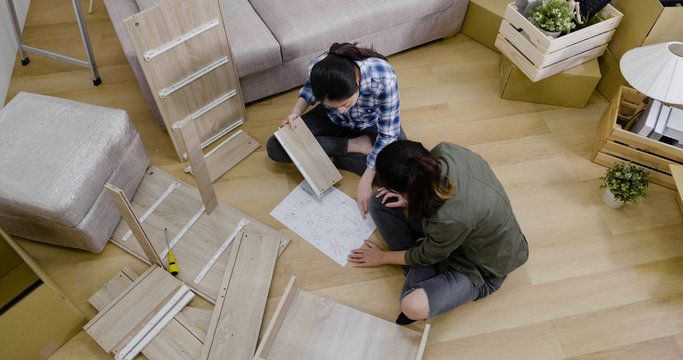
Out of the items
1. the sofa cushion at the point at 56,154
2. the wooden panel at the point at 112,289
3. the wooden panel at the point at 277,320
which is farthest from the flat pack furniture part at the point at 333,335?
the sofa cushion at the point at 56,154

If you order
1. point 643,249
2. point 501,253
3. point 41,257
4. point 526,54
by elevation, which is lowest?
point 643,249

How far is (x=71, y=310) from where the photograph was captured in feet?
5.35

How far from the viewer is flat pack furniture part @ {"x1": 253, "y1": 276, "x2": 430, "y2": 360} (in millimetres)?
1649

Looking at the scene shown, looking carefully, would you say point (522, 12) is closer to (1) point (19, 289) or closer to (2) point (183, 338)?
(2) point (183, 338)

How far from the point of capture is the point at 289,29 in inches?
85.2

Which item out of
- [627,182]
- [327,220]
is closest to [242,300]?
[327,220]

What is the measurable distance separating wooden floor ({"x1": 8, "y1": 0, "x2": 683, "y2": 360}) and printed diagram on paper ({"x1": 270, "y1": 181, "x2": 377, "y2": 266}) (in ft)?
0.14

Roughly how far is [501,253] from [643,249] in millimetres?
826

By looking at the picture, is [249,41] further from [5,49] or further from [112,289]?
[5,49]

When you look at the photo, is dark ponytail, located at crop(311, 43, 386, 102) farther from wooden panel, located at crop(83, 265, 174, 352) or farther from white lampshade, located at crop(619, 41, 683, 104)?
white lampshade, located at crop(619, 41, 683, 104)

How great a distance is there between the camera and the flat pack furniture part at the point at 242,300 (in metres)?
1.66

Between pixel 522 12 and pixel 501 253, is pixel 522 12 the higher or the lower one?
the higher one

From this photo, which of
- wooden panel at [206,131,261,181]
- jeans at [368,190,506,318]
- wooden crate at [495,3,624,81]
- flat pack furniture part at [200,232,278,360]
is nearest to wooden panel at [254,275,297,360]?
flat pack furniture part at [200,232,278,360]

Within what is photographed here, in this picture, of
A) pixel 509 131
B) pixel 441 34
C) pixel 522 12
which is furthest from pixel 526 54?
pixel 441 34
